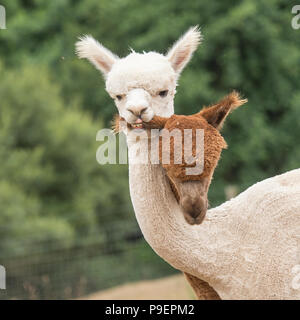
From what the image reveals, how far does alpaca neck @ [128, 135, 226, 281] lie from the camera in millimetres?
3580

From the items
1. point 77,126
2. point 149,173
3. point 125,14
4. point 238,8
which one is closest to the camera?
point 149,173

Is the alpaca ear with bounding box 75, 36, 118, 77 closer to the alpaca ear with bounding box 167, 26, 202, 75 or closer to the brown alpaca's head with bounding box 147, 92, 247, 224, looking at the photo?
the alpaca ear with bounding box 167, 26, 202, 75

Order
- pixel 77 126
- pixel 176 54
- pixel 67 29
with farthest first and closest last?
1. pixel 67 29
2. pixel 77 126
3. pixel 176 54

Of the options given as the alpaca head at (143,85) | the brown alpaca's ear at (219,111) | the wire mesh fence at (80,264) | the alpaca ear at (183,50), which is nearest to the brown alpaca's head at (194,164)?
the brown alpaca's ear at (219,111)

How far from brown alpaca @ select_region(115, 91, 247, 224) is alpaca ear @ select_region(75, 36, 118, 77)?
605 mm

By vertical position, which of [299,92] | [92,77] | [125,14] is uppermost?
[125,14]

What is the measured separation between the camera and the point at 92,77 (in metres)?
18.6

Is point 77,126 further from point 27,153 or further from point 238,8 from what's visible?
point 238,8

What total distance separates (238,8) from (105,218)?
601 centimetres

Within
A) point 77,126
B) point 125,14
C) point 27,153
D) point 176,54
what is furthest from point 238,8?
point 176,54

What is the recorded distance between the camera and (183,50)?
3.85 metres

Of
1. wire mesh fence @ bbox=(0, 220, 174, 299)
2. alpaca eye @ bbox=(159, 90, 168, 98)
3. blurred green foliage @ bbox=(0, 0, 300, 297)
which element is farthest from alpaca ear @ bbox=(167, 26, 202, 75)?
blurred green foliage @ bbox=(0, 0, 300, 297)

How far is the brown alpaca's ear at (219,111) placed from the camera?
3416 mm

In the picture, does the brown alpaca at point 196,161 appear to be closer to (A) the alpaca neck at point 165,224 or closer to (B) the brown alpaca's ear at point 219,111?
(B) the brown alpaca's ear at point 219,111
